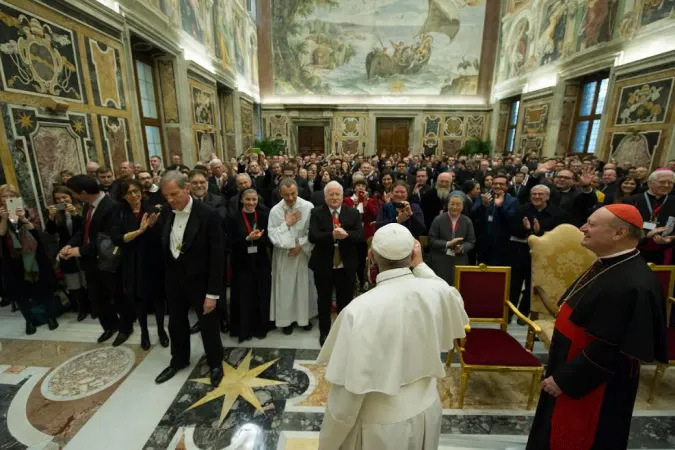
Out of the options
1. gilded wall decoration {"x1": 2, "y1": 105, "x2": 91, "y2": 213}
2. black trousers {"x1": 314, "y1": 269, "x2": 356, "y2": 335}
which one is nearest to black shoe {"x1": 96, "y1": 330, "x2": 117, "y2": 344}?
gilded wall decoration {"x1": 2, "y1": 105, "x2": 91, "y2": 213}

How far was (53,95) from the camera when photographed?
4902mm

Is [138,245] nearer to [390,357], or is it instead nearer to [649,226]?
[390,357]

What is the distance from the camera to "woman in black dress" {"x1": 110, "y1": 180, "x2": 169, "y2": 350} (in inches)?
128

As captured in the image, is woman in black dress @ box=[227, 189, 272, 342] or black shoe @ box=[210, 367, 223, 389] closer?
black shoe @ box=[210, 367, 223, 389]

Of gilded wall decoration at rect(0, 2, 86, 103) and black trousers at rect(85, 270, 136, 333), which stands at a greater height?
gilded wall decoration at rect(0, 2, 86, 103)

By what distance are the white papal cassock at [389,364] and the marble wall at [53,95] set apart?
17.7ft

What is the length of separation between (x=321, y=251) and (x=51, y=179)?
453 cm

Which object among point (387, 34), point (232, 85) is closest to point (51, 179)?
point (232, 85)

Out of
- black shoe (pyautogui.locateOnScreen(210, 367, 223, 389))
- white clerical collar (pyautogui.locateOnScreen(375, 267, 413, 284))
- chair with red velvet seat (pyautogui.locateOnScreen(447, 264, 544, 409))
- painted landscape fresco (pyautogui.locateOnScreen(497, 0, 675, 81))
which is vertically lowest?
black shoe (pyautogui.locateOnScreen(210, 367, 223, 389))

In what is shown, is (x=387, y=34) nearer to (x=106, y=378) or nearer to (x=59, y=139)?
(x=59, y=139)

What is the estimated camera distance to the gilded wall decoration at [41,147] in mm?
4345

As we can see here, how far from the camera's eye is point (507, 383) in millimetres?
3125

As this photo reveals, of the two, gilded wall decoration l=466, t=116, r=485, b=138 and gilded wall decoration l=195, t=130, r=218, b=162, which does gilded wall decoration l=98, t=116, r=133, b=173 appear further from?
gilded wall decoration l=466, t=116, r=485, b=138

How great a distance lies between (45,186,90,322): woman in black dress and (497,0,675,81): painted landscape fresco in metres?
12.4
